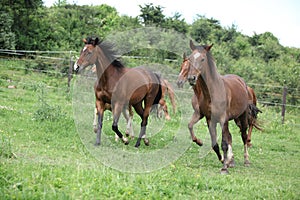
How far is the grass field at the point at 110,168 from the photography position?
16.0 feet

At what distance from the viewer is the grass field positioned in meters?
4.88

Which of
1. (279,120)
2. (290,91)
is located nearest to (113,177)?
(279,120)

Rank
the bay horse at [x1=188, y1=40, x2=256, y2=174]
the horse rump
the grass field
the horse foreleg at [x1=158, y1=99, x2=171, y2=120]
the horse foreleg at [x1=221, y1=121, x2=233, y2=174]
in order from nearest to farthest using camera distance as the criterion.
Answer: the grass field < the bay horse at [x1=188, y1=40, x2=256, y2=174] < the horse foreleg at [x1=221, y1=121, x2=233, y2=174] < the horse rump < the horse foreleg at [x1=158, y1=99, x2=171, y2=120]

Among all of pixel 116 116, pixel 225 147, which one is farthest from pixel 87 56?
pixel 225 147

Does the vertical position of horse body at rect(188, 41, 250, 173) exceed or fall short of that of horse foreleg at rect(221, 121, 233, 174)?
it exceeds it

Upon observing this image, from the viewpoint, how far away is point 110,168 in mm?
6418

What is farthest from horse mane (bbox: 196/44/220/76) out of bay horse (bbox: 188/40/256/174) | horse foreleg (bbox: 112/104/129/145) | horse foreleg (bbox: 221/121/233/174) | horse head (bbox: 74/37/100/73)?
horse head (bbox: 74/37/100/73)

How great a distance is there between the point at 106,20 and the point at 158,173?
88.3ft

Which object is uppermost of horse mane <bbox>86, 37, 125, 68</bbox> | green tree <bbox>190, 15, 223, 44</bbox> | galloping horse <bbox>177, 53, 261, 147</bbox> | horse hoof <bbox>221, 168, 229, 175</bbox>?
green tree <bbox>190, 15, 223, 44</bbox>

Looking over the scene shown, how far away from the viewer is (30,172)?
5227 mm

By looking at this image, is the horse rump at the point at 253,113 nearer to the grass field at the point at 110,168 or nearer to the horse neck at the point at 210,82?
the grass field at the point at 110,168

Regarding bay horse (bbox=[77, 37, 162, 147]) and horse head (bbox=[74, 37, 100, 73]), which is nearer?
horse head (bbox=[74, 37, 100, 73])

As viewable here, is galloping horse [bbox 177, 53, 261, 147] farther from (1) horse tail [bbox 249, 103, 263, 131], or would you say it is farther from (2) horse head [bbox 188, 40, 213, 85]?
(2) horse head [bbox 188, 40, 213, 85]

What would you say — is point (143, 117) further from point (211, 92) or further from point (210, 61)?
point (210, 61)
